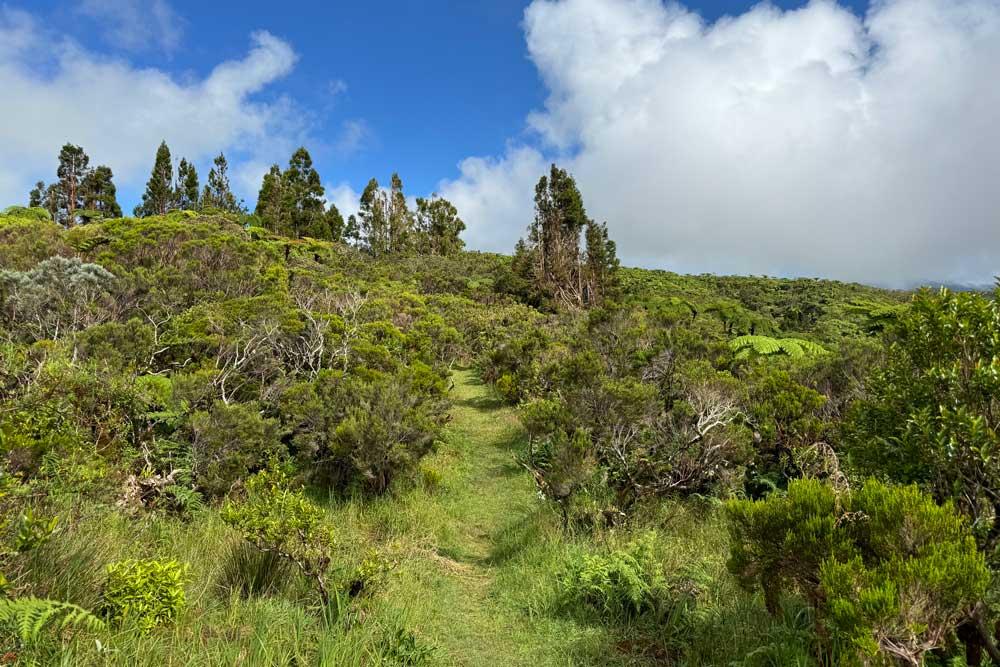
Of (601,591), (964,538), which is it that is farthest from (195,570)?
(964,538)

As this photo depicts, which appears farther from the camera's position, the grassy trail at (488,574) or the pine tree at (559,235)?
the pine tree at (559,235)

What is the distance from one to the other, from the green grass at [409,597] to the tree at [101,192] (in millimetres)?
59738

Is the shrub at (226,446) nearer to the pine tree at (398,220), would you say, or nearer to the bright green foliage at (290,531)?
the bright green foliage at (290,531)

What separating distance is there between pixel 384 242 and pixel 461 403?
1482 inches

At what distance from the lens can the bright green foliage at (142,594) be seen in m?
2.91

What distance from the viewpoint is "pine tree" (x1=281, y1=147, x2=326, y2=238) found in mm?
47406

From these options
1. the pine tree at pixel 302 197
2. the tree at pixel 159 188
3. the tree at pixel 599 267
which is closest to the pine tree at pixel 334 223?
the pine tree at pixel 302 197

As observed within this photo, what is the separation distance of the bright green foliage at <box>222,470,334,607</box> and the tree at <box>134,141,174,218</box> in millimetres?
60841

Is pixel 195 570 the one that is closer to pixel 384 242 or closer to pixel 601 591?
pixel 601 591

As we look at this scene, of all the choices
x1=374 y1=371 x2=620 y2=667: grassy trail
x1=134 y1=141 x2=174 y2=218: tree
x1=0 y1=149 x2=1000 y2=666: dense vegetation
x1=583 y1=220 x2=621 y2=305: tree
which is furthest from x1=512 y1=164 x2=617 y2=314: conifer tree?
x1=134 y1=141 x2=174 y2=218: tree

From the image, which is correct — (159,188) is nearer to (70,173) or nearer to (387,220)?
(70,173)

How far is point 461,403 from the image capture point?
13.9m

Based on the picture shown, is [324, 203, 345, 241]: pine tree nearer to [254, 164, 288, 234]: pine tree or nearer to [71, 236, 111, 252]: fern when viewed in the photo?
[254, 164, 288, 234]: pine tree

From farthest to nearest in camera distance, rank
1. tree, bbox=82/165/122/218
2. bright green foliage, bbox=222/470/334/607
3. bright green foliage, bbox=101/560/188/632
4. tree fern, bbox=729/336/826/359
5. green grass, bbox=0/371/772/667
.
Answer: tree, bbox=82/165/122/218 < tree fern, bbox=729/336/826/359 < bright green foliage, bbox=222/470/334/607 < green grass, bbox=0/371/772/667 < bright green foliage, bbox=101/560/188/632
